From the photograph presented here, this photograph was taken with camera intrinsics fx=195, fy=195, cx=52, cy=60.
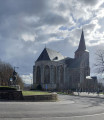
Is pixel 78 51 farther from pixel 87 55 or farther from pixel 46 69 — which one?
pixel 46 69

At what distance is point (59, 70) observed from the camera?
101m

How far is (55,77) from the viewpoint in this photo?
330ft

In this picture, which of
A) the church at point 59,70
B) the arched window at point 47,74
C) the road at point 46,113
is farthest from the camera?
the arched window at point 47,74

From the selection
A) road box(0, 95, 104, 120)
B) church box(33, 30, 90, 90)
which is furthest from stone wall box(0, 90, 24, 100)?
church box(33, 30, 90, 90)

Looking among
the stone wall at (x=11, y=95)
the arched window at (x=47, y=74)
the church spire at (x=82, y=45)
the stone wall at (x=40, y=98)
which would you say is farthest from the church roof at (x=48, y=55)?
the stone wall at (x=11, y=95)

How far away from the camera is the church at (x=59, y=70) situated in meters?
96.9

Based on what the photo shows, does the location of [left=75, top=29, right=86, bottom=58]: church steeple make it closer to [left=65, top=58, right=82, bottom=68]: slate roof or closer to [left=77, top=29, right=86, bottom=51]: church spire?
[left=77, top=29, right=86, bottom=51]: church spire

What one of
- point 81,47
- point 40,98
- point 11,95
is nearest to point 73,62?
point 81,47

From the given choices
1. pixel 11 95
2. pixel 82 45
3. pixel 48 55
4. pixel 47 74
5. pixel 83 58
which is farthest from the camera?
pixel 82 45

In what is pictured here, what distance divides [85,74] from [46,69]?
2032 centimetres

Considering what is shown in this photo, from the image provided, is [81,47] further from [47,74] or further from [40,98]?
[40,98]

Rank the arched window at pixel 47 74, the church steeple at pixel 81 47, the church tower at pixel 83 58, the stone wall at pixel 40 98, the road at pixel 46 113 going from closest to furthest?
the road at pixel 46 113 → the stone wall at pixel 40 98 → the arched window at pixel 47 74 → the church tower at pixel 83 58 → the church steeple at pixel 81 47

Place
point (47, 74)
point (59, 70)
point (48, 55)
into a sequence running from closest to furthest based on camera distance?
1. point (47, 74)
2. point (48, 55)
3. point (59, 70)

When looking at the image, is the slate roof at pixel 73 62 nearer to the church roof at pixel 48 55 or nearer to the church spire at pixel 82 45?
the church spire at pixel 82 45
